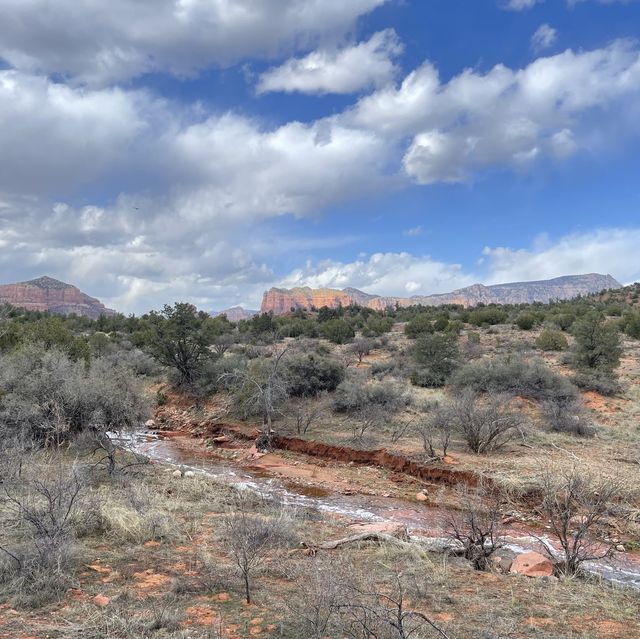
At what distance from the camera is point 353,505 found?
44.2 feet

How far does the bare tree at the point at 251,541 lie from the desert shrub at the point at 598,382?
19.8 metres

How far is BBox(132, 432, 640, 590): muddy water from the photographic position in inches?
371

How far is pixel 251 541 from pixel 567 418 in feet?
50.7

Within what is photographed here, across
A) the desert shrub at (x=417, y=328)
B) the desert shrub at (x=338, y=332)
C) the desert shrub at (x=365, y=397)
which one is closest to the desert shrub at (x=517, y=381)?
the desert shrub at (x=365, y=397)

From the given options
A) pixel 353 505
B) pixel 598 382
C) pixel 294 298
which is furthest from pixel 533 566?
pixel 294 298

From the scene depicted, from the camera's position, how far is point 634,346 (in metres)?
35.5

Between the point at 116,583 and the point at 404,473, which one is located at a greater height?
the point at 116,583

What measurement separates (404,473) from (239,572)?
9.95 meters

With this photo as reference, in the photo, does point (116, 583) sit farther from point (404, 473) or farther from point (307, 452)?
point (307, 452)

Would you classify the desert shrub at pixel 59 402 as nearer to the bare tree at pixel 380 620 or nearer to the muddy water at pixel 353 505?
the muddy water at pixel 353 505

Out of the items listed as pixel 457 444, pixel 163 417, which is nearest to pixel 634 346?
pixel 457 444

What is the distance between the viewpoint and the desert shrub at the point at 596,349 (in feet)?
88.6

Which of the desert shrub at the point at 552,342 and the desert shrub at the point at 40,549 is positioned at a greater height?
the desert shrub at the point at 552,342

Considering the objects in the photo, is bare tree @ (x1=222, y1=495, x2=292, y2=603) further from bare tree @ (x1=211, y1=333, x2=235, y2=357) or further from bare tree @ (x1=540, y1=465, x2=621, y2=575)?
bare tree @ (x1=211, y1=333, x2=235, y2=357)
